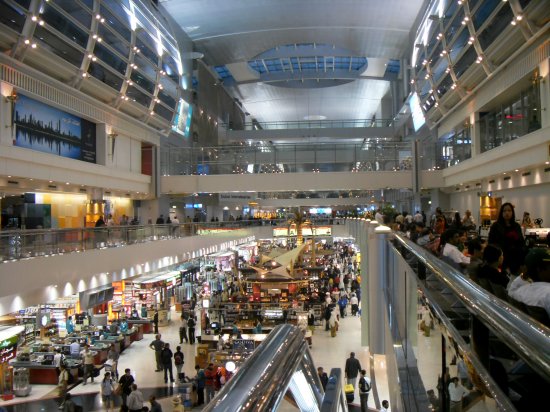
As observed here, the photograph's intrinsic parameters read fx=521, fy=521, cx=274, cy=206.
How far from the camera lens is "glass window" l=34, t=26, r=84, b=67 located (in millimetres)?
17219

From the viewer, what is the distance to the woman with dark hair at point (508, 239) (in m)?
4.67

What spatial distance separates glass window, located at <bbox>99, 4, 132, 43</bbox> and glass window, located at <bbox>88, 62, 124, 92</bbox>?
6.10 feet

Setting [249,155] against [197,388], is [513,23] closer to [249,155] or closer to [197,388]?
[197,388]

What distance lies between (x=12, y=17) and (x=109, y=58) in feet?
22.0

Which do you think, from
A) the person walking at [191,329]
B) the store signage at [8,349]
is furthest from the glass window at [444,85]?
the store signage at [8,349]

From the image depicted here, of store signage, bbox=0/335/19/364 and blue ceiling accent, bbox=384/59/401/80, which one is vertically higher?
blue ceiling accent, bbox=384/59/401/80

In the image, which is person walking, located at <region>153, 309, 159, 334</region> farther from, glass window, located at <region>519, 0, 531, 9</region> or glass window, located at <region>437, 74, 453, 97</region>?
glass window, located at <region>519, 0, 531, 9</region>

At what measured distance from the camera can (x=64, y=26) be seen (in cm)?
1858

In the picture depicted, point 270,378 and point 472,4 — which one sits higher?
point 472,4

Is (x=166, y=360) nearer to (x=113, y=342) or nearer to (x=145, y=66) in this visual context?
(x=113, y=342)

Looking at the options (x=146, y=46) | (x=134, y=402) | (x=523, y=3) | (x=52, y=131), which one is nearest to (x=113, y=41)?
(x=146, y=46)

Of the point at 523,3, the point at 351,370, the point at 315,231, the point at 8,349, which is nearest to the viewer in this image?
the point at 523,3

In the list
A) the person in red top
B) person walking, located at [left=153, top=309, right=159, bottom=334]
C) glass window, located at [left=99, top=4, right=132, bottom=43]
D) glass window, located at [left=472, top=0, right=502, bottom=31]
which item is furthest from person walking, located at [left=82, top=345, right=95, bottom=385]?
glass window, located at [left=472, top=0, right=502, bottom=31]

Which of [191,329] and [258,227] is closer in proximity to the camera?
[191,329]
